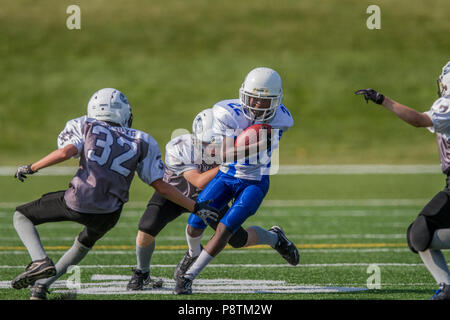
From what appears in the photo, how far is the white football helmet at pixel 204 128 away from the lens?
5.22 metres

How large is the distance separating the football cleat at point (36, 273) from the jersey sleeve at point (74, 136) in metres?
0.67

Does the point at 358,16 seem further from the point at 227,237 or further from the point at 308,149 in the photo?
the point at 227,237

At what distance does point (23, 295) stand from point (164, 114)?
1886cm

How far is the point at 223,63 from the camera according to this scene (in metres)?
25.8

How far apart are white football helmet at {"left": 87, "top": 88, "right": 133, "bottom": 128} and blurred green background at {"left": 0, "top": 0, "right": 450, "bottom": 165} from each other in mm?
15536

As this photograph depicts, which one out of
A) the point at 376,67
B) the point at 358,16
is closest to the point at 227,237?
the point at 376,67

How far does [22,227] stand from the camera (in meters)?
4.34

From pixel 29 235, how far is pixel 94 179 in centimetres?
51

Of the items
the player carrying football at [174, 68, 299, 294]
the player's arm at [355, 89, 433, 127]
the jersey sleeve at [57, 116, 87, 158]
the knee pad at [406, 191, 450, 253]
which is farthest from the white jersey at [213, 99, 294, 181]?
the knee pad at [406, 191, 450, 253]

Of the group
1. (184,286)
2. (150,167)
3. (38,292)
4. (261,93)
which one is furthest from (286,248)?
(38,292)

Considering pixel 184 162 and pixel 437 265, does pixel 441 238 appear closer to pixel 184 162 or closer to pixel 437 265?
pixel 437 265

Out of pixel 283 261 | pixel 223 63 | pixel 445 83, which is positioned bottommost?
pixel 223 63

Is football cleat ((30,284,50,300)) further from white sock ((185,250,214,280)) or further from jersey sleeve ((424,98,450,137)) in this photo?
jersey sleeve ((424,98,450,137))

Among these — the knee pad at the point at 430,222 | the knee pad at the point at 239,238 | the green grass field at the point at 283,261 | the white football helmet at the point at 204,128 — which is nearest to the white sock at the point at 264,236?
the knee pad at the point at 239,238
